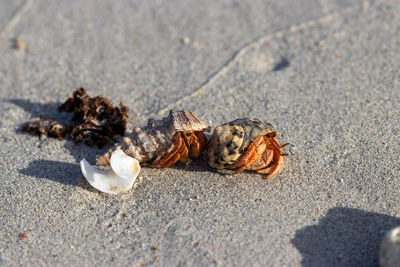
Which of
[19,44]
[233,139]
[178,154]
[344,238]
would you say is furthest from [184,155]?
[19,44]

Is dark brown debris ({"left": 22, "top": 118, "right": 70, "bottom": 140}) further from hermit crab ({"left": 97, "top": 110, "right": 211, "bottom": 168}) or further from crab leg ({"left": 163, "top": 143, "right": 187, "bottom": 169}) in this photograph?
crab leg ({"left": 163, "top": 143, "right": 187, "bottom": 169})

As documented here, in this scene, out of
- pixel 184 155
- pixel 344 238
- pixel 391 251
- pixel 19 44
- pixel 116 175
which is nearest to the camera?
pixel 391 251

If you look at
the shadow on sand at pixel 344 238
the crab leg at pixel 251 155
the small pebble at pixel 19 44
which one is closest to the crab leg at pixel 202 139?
the crab leg at pixel 251 155

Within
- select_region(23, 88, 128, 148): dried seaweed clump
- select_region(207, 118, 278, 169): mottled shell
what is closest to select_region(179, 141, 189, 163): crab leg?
select_region(207, 118, 278, 169): mottled shell

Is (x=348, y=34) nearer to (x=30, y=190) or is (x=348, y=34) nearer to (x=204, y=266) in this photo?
(x=204, y=266)

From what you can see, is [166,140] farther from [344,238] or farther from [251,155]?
[344,238]
